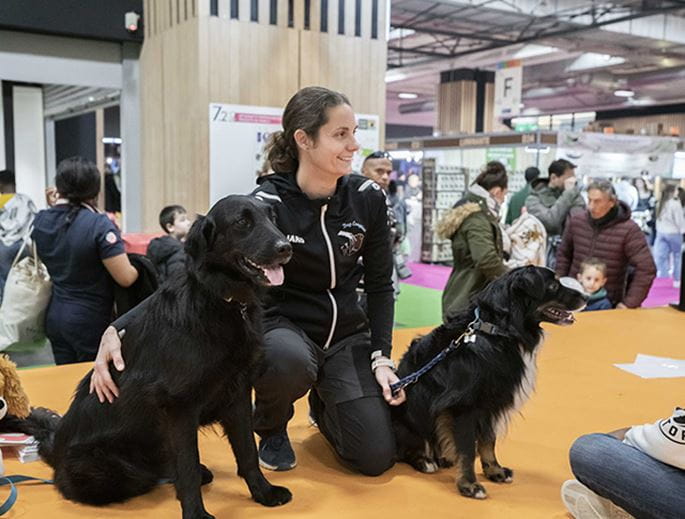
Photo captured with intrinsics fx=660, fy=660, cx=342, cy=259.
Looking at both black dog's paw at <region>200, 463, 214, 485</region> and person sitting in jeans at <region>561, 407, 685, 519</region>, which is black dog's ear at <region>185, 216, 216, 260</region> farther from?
person sitting in jeans at <region>561, 407, 685, 519</region>

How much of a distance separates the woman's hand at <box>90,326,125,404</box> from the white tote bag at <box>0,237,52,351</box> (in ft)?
7.15

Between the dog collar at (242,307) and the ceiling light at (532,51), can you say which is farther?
the ceiling light at (532,51)

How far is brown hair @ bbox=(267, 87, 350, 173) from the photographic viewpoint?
2.31 meters

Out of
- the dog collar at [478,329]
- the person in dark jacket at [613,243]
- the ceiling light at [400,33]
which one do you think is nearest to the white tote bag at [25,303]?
the dog collar at [478,329]

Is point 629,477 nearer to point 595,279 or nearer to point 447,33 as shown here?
point 595,279

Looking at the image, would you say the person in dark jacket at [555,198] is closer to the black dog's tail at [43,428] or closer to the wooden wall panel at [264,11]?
the wooden wall panel at [264,11]

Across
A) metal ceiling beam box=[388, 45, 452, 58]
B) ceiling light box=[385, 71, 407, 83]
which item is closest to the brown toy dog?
metal ceiling beam box=[388, 45, 452, 58]

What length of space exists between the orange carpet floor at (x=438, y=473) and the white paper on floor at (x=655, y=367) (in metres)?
0.07

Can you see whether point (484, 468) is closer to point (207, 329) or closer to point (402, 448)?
point (402, 448)

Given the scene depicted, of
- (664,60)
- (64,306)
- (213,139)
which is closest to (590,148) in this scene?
(664,60)

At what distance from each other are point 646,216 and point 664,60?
4.51 m

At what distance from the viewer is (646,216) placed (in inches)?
442

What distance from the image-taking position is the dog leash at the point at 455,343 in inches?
87.3

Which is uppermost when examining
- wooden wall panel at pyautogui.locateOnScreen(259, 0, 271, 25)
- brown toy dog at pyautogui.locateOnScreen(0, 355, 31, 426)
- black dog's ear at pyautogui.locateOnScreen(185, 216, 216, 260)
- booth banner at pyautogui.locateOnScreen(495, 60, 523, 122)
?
booth banner at pyautogui.locateOnScreen(495, 60, 523, 122)
